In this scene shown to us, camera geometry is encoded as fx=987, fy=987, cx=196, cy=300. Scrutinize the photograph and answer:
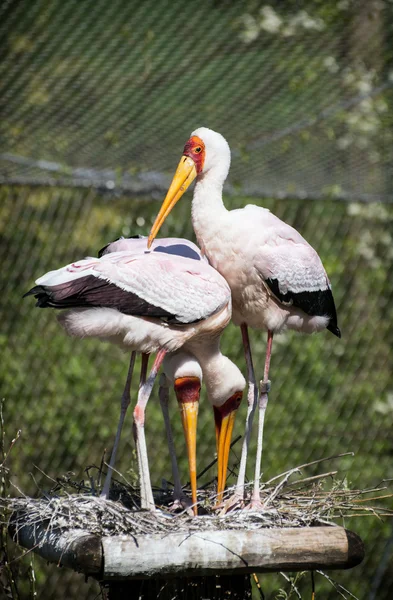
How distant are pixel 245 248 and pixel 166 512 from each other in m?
1.02

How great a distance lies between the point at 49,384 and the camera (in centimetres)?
680

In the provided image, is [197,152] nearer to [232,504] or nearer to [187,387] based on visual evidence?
[187,387]

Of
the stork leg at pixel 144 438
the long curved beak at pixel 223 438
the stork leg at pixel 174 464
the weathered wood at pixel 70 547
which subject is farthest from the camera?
the long curved beak at pixel 223 438

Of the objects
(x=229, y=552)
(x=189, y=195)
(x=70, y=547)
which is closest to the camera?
(x=70, y=547)

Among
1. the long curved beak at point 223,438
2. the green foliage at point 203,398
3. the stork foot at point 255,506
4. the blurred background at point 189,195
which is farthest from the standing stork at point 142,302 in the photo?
the green foliage at point 203,398

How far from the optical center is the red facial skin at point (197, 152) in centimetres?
378

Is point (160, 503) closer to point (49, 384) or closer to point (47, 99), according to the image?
point (47, 99)

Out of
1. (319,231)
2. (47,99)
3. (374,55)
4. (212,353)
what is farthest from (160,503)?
(319,231)

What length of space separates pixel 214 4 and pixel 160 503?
101 inches

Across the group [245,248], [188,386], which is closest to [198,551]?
[188,386]

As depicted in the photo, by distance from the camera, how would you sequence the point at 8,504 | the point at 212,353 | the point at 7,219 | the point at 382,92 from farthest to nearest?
the point at 7,219
the point at 382,92
the point at 212,353
the point at 8,504

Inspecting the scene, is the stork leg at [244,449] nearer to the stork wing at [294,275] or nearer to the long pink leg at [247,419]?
the long pink leg at [247,419]

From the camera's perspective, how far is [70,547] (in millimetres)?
3033

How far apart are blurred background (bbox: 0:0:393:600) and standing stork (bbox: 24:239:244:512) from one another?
4.13 feet
